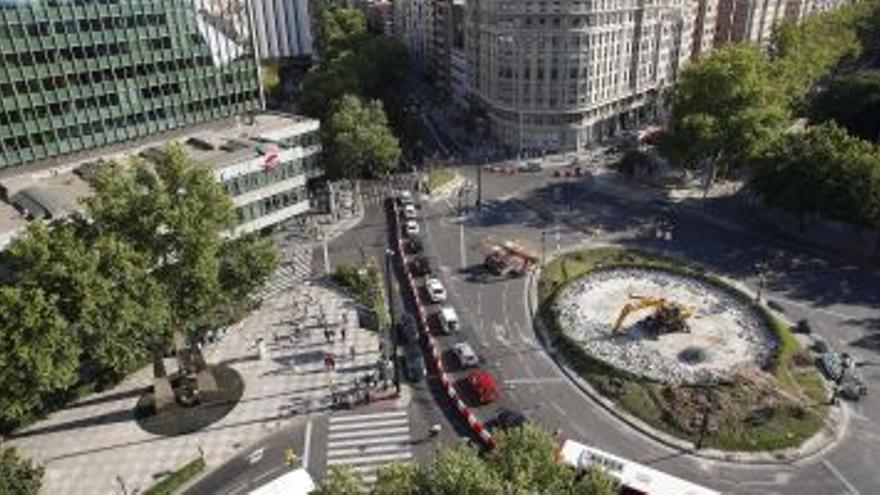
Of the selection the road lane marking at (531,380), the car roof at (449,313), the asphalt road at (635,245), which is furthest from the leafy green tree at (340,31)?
the road lane marking at (531,380)

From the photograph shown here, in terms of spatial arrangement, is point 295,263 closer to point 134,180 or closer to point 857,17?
point 134,180

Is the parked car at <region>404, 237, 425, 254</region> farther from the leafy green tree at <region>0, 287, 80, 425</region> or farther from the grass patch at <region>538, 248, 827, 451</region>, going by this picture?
the leafy green tree at <region>0, 287, 80, 425</region>

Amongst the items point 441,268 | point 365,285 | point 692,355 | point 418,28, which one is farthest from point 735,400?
point 418,28

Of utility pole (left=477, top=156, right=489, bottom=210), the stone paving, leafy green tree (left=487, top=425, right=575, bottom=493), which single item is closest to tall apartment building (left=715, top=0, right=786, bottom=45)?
utility pole (left=477, top=156, right=489, bottom=210)

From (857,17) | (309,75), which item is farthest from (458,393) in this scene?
(857,17)

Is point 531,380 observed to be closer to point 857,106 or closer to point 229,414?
point 229,414

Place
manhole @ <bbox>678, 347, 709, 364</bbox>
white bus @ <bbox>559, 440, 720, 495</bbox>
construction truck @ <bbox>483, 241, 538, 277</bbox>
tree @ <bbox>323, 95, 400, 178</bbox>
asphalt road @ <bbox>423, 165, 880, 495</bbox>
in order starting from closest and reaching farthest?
white bus @ <bbox>559, 440, 720, 495</bbox> → asphalt road @ <bbox>423, 165, 880, 495</bbox> → manhole @ <bbox>678, 347, 709, 364</bbox> → construction truck @ <bbox>483, 241, 538, 277</bbox> → tree @ <bbox>323, 95, 400, 178</bbox>

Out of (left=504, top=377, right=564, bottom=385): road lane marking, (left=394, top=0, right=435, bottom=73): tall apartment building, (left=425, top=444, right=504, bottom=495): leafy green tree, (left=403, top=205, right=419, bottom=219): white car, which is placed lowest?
(left=504, top=377, right=564, bottom=385): road lane marking
